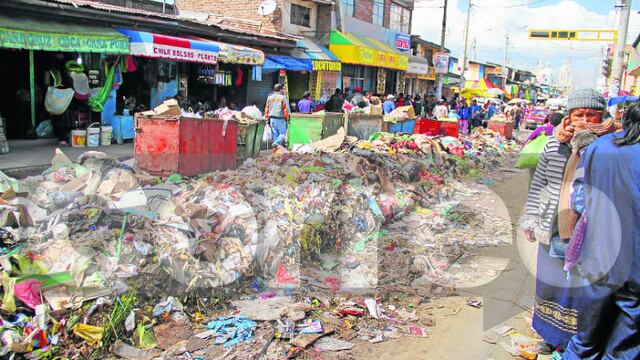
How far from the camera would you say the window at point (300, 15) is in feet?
69.3

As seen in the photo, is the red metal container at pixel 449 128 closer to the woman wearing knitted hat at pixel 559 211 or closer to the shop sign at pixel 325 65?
the shop sign at pixel 325 65

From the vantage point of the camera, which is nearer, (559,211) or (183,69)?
(559,211)

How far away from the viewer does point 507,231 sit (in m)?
7.99

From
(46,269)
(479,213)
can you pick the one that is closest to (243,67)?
(479,213)

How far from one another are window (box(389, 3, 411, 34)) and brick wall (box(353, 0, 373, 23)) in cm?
307

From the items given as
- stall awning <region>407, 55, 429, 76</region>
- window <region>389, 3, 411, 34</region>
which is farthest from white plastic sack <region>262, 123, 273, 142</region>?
window <region>389, 3, 411, 34</region>

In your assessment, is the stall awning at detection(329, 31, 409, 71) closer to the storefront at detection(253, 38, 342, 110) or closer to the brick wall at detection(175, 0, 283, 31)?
the storefront at detection(253, 38, 342, 110)

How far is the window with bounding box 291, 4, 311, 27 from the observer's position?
2111 cm

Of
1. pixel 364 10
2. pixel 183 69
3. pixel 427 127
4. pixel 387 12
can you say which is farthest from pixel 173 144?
pixel 387 12

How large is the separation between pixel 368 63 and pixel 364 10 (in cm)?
467

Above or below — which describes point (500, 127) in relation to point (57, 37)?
below

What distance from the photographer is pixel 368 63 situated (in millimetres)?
22656

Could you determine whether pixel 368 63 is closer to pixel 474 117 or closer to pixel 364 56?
pixel 364 56

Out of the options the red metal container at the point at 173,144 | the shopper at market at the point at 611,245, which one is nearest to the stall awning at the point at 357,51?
the red metal container at the point at 173,144
